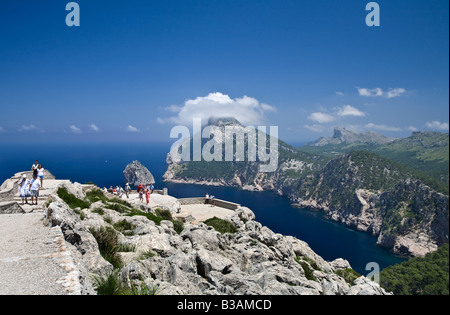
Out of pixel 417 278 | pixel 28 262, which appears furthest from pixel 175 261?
pixel 417 278

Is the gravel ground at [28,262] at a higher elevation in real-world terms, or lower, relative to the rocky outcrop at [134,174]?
higher

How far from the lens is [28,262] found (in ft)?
20.8

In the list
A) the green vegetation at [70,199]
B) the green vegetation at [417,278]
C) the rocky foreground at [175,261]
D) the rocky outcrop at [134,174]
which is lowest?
the green vegetation at [417,278]

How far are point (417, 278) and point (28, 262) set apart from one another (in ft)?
221

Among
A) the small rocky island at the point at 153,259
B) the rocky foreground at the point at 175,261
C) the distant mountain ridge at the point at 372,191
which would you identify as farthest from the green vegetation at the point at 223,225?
the distant mountain ridge at the point at 372,191

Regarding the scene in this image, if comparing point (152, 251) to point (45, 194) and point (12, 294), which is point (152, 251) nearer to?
point (12, 294)

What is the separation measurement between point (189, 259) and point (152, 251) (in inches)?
64.1

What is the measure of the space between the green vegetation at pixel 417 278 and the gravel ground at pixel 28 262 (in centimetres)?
5444

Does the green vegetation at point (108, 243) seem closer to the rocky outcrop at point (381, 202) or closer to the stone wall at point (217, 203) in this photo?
the stone wall at point (217, 203)

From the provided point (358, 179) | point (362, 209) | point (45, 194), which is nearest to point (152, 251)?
point (45, 194)

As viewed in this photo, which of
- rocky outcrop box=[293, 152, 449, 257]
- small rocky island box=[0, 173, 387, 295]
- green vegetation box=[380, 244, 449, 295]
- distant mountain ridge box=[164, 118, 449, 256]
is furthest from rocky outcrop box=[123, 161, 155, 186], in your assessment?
small rocky island box=[0, 173, 387, 295]

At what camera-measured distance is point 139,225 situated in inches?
543

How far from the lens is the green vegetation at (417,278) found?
48.1 meters

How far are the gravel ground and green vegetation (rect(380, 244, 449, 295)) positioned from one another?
54.4 meters
